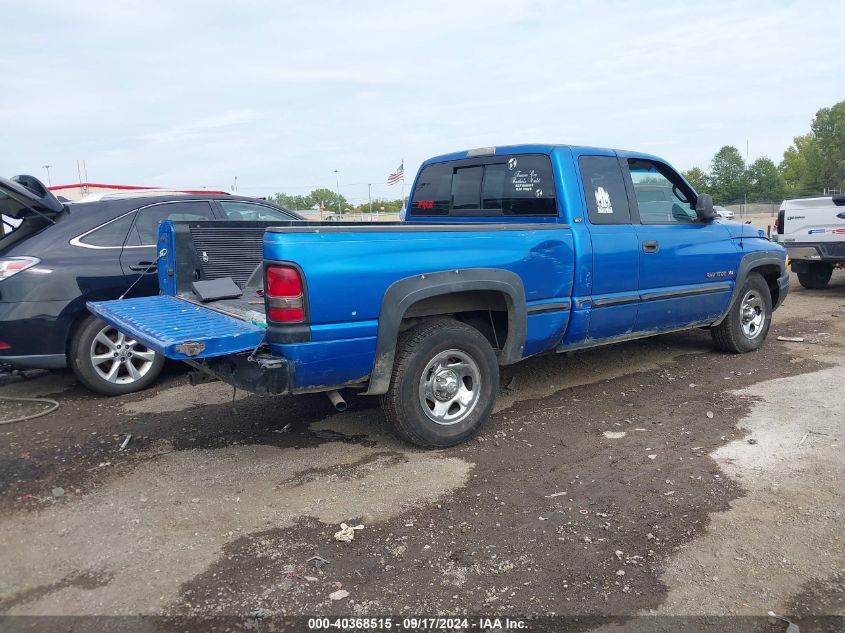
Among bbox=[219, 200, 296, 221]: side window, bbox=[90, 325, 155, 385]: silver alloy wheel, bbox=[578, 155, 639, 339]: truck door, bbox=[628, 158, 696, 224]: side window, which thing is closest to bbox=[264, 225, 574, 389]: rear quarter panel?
bbox=[578, 155, 639, 339]: truck door

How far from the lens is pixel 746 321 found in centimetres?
676

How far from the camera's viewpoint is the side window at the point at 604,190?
5152 mm

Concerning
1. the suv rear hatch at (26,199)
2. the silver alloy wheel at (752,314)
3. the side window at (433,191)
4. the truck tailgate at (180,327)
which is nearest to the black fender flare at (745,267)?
the silver alloy wheel at (752,314)

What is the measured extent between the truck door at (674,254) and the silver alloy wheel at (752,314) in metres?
0.46

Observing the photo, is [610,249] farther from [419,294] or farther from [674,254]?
[419,294]

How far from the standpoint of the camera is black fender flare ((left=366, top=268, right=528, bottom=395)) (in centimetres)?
390

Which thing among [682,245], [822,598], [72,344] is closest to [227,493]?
[72,344]

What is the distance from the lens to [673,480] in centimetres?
383

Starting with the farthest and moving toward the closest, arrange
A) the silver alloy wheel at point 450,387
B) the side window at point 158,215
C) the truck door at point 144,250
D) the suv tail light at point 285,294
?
the side window at point 158,215 < the truck door at point 144,250 < the silver alloy wheel at point 450,387 < the suv tail light at point 285,294

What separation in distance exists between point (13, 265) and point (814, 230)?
1053cm

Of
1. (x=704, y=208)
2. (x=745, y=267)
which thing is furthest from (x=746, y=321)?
(x=704, y=208)

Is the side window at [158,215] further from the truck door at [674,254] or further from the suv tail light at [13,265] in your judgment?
the truck door at [674,254]

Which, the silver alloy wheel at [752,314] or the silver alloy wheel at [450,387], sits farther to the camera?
the silver alloy wheel at [752,314]

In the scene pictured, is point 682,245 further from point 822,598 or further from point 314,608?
point 314,608
